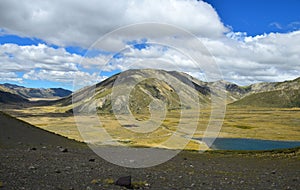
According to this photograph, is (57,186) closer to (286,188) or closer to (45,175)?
(45,175)

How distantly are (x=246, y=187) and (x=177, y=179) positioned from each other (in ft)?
14.9

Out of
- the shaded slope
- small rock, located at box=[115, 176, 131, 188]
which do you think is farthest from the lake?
small rock, located at box=[115, 176, 131, 188]

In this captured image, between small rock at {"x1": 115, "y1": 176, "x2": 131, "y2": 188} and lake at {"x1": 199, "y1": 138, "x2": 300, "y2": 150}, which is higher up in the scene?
small rock at {"x1": 115, "y1": 176, "x2": 131, "y2": 188}

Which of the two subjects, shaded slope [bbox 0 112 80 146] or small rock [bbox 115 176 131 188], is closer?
small rock [bbox 115 176 131 188]

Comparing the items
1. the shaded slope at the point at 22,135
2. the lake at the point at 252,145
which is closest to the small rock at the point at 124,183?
the shaded slope at the point at 22,135

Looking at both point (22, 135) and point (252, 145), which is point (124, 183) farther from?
point (252, 145)

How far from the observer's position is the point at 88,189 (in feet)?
51.8

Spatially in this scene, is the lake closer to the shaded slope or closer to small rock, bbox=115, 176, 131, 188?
the shaded slope

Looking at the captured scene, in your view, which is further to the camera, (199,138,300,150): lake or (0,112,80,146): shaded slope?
(199,138,300,150): lake

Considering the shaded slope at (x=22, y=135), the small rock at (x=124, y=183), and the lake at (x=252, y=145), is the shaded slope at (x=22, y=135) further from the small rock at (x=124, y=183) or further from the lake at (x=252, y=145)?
the lake at (x=252, y=145)

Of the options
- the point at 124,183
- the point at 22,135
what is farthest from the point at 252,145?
the point at 124,183

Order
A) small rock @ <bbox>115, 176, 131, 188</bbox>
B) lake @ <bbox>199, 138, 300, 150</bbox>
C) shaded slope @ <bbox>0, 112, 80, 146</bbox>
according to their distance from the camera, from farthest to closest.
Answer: lake @ <bbox>199, 138, 300, 150</bbox> < shaded slope @ <bbox>0, 112, 80, 146</bbox> < small rock @ <bbox>115, 176, 131, 188</bbox>

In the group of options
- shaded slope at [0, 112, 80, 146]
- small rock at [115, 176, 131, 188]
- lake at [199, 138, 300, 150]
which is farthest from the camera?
lake at [199, 138, 300, 150]

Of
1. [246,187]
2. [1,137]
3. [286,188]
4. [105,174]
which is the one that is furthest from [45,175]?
[1,137]
